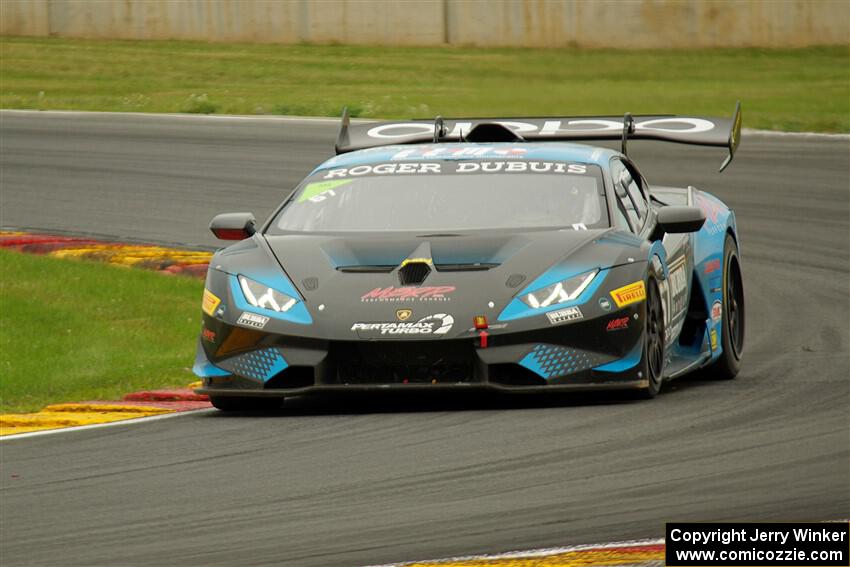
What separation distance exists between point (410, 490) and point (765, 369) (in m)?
3.94

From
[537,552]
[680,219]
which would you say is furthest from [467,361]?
[537,552]

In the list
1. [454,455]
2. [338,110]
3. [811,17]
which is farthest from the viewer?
[811,17]

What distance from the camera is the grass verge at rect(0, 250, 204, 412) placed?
10031mm

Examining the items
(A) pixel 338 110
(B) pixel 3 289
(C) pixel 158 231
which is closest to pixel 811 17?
(A) pixel 338 110

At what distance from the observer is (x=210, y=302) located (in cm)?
830

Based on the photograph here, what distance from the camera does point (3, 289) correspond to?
42.3ft

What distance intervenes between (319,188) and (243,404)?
4.27ft

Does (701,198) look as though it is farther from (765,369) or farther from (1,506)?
(1,506)

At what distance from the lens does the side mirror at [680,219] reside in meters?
8.59

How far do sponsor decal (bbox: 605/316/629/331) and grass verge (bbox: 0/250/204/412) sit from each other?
2.97m

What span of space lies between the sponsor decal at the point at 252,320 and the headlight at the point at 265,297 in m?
0.06

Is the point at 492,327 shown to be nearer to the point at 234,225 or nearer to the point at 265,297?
the point at 265,297

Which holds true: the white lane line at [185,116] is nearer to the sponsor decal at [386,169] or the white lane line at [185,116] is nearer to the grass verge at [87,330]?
the grass verge at [87,330]

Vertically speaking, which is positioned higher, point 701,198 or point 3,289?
point 701,198
